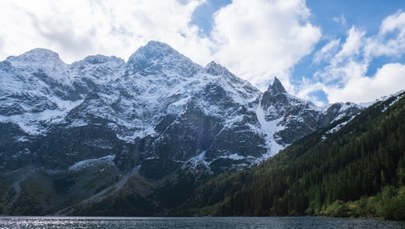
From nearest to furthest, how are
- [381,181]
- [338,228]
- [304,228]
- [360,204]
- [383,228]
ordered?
[383,228]
[338,228]
[304,228]
[360,204]
[381,181]

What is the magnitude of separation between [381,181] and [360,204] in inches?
818

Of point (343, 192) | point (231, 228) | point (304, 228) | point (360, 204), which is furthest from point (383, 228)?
point (343, 192)

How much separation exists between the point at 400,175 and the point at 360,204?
66.7 feet

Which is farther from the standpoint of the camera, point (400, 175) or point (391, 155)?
point (391, 155)

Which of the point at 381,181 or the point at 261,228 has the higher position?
the point at 381,181

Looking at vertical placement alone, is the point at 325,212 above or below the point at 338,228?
above

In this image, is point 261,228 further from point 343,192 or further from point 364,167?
point 364,167

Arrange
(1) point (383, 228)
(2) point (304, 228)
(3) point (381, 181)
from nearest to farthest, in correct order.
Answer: (1) point (383, 228) < (2) point (304, 228) < (3) point (381, 181)

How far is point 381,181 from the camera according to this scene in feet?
598

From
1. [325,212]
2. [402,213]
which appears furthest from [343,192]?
[402,213]

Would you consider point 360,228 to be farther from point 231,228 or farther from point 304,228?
point 231,228

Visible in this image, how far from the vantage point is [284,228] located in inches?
4606

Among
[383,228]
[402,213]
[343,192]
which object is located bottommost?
[383,228]

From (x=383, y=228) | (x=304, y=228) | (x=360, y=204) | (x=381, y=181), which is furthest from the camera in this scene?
(x=381, y=181)
